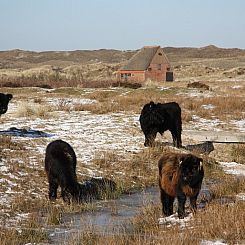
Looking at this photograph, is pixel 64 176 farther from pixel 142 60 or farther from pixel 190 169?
pixel 142 60

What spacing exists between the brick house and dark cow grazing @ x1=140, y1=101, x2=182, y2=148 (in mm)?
48978

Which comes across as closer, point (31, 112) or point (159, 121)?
point (159, 121)

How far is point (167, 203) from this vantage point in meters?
8.52

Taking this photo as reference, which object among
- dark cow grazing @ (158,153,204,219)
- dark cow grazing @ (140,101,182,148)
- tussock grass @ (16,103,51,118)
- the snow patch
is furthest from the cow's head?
tussock grass @ (16,103,51,118)

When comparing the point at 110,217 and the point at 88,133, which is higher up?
the point at 88,133

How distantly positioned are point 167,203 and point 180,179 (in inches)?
30.4

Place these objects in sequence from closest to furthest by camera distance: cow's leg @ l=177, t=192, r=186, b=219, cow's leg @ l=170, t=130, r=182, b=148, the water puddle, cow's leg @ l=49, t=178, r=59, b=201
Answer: the water puddle → cow's leg @ l=177, t=192, r=186, b=219 → cow's leg @ l=49, t=178, r=59, b=201 → cow's leg @ l=170, t=130, r=182, b=148

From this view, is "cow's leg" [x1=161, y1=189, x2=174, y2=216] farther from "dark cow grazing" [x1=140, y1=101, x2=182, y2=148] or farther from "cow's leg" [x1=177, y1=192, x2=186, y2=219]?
"dark cow grazing" [x1=140, y1=101, x2=182, y2=148]

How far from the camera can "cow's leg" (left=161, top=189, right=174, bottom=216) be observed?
845 cm

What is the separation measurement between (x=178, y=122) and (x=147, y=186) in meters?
3.80

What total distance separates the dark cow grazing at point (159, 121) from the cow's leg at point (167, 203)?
584 centimetres

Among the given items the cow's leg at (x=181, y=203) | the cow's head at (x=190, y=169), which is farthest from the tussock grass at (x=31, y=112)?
the cow's head at (x=190, y=169)

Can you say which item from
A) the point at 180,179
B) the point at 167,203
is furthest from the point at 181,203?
the point at 167,203

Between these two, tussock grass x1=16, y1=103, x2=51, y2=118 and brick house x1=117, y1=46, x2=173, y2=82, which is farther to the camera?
brick house x1=117, y1=46, x2=173, y2=82
